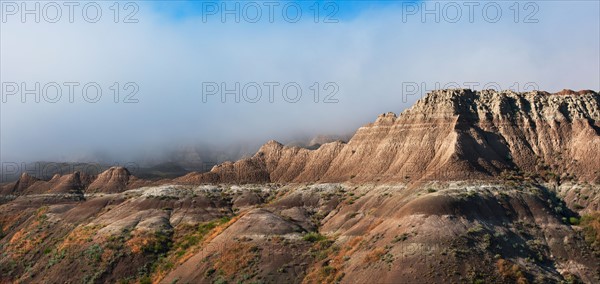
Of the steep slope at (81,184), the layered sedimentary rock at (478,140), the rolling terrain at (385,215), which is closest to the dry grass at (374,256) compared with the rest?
the rolling terrain at (385,215)

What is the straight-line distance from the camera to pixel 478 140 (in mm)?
90625

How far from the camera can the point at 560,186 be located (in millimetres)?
77312

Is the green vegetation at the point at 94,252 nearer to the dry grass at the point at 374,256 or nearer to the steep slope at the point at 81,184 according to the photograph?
the dry grass at the point at 374,256

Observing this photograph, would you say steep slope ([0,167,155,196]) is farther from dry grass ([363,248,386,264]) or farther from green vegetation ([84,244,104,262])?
dry grass ([363,248,386,264])

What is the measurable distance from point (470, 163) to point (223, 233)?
39.6m

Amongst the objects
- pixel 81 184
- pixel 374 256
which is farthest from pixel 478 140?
pixel 81 184

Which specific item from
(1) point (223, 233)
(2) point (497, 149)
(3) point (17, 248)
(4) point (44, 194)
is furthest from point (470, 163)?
(4) point (44, 194)

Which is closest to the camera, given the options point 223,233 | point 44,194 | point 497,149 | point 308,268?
point 308,268

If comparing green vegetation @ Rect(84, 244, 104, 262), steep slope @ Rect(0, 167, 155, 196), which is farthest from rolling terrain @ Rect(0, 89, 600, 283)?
steep slope @ Rect(0, 167, 155, 196)

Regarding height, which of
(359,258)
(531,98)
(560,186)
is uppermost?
(531,98)

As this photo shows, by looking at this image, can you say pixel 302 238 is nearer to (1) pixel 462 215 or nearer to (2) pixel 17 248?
(1) pixel 462 215

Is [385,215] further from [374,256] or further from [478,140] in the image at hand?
[478,140]

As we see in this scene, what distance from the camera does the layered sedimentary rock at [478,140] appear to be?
275 feet

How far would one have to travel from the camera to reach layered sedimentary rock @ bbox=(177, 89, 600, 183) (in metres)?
83.8
